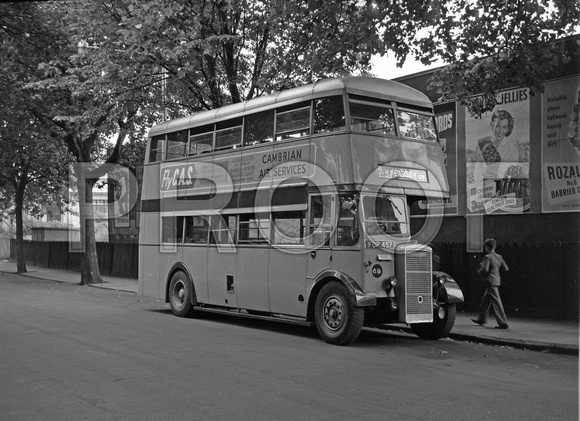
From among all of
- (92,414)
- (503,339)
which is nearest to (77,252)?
(503,339)

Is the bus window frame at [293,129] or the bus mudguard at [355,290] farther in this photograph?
the bus window frame at [293,129]

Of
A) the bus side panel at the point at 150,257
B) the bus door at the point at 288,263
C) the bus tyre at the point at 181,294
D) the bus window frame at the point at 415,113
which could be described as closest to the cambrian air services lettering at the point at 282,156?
the bus door at the point at 288,263

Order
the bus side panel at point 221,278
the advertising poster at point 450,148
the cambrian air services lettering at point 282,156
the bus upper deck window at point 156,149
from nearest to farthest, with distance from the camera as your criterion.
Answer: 1. the cambrian air services lettering at point 282,156
2. the bus side panel at point 221,278
3. the bus upper deck window at point 156,149
4. the advertising poster at point 450,148

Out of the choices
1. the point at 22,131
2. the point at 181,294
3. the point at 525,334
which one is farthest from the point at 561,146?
the point at 22,131

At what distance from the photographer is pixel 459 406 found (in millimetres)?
6988

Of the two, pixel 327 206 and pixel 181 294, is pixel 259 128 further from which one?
pixel 181 294

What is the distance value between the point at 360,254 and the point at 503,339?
3.31m

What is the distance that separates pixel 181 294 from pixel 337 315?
Result: 5.73 meters

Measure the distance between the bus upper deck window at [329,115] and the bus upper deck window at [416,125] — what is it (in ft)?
4.05

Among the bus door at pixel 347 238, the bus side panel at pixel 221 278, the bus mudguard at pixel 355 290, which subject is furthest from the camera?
the bus side panel at pixel 221 278

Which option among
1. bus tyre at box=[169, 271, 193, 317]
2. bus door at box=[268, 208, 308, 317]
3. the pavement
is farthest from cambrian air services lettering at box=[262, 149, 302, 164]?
the pavement

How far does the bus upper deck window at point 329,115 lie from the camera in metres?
11.7

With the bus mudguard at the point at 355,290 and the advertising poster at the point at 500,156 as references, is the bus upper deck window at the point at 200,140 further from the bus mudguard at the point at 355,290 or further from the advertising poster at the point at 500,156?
the advertising poster at the point at 500,156

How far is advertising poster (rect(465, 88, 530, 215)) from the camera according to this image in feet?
54.1
